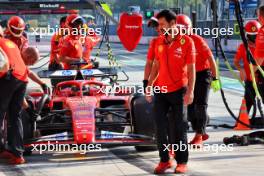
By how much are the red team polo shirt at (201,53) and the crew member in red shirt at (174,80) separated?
188 cm

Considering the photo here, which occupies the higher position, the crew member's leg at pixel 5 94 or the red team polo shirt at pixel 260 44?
the red team polo shirt at pixel 260 44

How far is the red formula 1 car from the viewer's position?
8.73 metres

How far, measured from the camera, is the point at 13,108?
28.3 feet

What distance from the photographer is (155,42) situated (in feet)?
26.4

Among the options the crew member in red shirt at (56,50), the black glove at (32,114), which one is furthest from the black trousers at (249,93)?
the crew member in red shirt at (56,50)

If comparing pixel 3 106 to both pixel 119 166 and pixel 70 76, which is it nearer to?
pixel 119 166

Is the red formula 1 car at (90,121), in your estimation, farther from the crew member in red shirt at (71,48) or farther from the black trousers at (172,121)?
the crew member in red shirt at (71,48)

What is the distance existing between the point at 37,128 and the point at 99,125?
2.58ft

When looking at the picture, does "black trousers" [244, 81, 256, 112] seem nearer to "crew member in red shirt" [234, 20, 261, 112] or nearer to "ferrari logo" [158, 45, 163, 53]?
"crew member in red shirt" [234, 20, 261, 112]

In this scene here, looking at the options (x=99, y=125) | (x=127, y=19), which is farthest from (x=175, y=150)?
(x=127, y=19)

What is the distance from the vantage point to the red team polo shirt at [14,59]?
8.49m

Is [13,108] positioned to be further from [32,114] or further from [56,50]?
[56,50]

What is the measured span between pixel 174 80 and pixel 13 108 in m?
2.09
